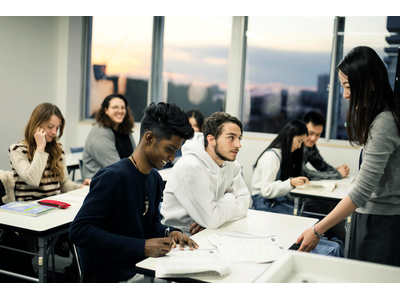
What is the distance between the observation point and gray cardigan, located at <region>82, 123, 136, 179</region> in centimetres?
344

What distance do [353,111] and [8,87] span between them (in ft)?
15.9

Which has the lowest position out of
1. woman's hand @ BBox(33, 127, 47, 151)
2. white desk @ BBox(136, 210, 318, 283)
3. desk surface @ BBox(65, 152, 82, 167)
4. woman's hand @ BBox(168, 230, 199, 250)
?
desk surface @ BBox(65, 152, 82, 167)

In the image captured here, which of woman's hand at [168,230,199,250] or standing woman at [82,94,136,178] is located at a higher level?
standing woman at [82,94,136,178]

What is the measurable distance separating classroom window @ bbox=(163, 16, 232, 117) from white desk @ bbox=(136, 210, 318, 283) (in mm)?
3350

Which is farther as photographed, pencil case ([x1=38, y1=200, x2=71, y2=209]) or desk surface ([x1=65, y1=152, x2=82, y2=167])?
desk surface ([x1=65, y1=152, x2=82, y2=167])

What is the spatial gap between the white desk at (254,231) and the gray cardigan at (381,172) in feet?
1.34

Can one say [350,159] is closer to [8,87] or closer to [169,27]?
[169,27]

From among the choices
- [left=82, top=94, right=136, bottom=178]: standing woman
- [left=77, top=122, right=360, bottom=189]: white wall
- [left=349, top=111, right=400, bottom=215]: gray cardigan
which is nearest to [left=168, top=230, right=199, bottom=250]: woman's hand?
[left=349, top=111, right=400, bottom=215]: gray cardigan

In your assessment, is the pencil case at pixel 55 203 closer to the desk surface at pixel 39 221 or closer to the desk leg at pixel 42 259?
the desk surface at pixel 39 221

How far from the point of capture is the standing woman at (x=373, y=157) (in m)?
1.39

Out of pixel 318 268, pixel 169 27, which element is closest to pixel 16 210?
pixel 318 268

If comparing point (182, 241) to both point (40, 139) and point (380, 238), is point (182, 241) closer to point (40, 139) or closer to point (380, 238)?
point (380, 238)

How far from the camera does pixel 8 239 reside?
7.25ft

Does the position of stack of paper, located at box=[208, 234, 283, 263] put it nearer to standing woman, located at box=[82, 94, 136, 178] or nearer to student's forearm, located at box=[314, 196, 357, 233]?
student's forearm, located at box=[314, 196, 357, 233]
